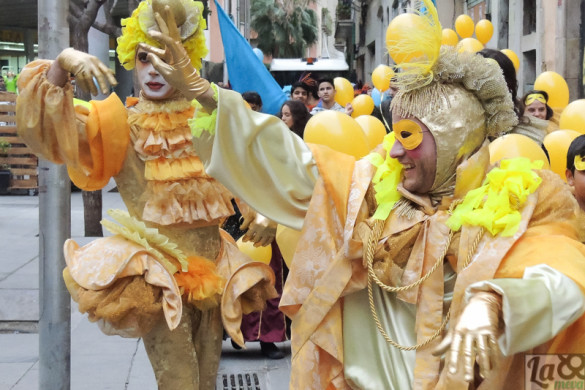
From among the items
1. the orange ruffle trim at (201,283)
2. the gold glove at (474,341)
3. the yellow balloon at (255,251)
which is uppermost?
the gold glove at (474,341)

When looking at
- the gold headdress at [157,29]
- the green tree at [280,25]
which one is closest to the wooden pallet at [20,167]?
the gold headdress at [157,29]

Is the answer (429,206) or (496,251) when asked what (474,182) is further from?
(496,251)

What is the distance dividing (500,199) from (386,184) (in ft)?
1.48

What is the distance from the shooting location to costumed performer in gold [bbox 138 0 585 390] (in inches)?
99.7

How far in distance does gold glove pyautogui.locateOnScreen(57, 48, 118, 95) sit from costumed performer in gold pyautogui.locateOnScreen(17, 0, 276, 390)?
2 centimetres

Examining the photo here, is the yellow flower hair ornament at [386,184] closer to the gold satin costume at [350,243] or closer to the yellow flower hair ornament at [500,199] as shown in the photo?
the gold satin costume at [350,243]

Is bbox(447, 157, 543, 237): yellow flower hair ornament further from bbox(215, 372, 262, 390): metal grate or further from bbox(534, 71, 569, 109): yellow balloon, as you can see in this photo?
bbox(534, 71, 569, 109): yellow balloon

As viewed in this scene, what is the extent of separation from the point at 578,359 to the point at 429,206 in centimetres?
69

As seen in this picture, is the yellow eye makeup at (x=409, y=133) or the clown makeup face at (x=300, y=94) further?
the clown makeup face at (x=300, y=94)

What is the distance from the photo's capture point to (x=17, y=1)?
71.4 ft

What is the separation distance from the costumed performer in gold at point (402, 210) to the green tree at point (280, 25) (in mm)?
51255

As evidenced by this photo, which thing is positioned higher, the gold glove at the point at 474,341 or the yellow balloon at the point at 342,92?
the yellow balloon at the point at 342,92

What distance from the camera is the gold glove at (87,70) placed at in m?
3.16

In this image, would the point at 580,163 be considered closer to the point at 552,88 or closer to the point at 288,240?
A: the point at 288,240
